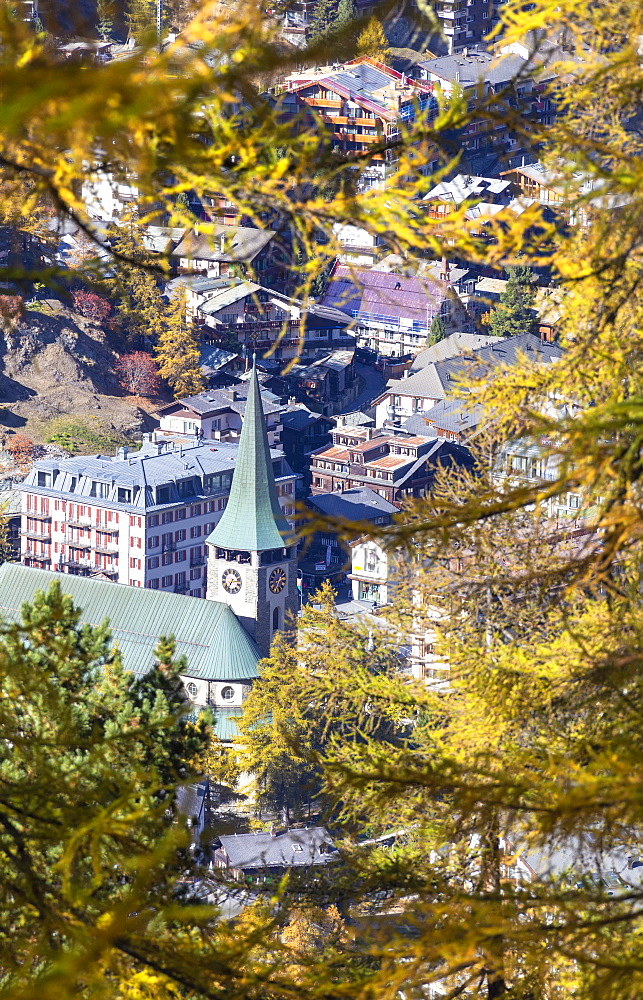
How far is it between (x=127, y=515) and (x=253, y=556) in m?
13.1

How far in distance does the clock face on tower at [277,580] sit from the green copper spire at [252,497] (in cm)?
128

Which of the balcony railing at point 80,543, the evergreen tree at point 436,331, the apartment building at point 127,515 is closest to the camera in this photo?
the apartment building at point 127,515

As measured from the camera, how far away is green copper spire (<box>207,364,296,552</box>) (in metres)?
66.3

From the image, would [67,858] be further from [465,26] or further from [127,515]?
[465,26]

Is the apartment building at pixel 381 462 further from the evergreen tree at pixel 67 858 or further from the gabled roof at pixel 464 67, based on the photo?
the evergreen tree at pixel 67 858

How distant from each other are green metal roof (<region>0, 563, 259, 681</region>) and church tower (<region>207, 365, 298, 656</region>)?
1.65 meters

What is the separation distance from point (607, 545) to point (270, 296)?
298 ft

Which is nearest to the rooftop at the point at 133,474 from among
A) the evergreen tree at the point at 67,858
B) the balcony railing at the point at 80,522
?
the balcony railing at the point at 80,522

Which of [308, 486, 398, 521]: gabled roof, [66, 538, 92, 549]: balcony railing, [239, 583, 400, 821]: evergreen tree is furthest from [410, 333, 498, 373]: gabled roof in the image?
[239, 583, 400, 821]: evergreen tree

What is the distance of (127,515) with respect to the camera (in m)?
77.1

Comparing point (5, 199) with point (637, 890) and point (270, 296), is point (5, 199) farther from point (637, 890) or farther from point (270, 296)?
point (270, 296)

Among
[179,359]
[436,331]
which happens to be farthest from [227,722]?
[436,331]

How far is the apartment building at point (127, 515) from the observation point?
7750 centimetres

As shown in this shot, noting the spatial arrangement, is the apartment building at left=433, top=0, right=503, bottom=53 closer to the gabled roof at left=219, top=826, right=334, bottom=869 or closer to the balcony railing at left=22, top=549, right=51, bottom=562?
the balcony railing at left=22, top=549, right=51, bottom=562
